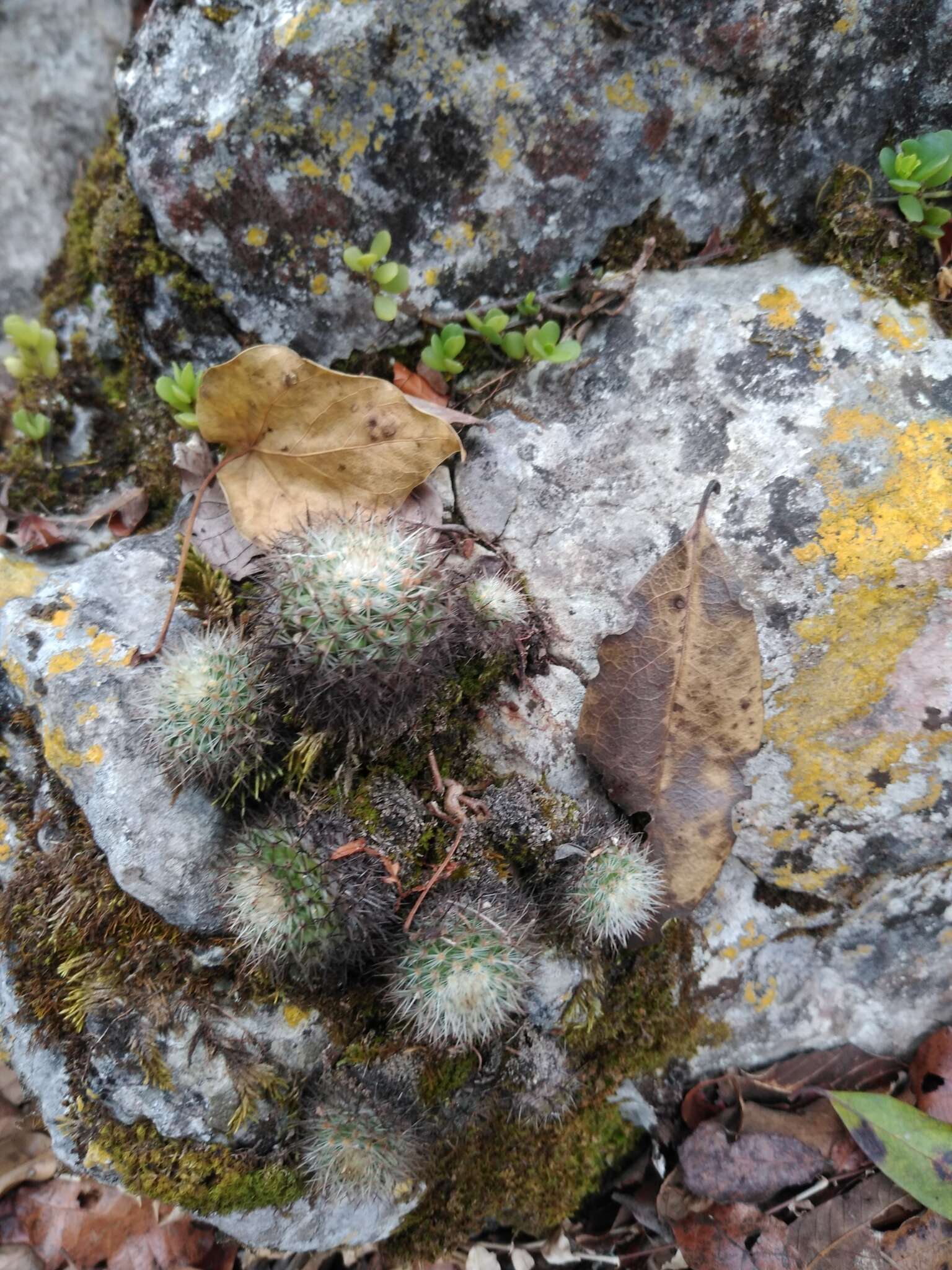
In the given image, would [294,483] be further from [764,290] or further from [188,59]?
[764,290]

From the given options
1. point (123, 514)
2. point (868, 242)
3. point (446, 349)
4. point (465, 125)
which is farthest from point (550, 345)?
point (123, 514)

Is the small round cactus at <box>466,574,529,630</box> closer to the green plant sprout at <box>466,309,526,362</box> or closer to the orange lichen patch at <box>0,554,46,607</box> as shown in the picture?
the green plant sprout at <box>466,309,526,362</box>

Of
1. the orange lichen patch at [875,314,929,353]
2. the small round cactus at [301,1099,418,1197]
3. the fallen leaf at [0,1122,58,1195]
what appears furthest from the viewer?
the fallen leaf at [0,1122,58,1195]

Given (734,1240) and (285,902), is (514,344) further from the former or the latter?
(734,1240)

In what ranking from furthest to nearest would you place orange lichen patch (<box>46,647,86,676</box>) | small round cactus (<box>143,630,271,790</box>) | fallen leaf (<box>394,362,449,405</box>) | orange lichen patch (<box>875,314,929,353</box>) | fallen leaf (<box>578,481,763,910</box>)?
1. fallen leaf (<box>394,362,449,405</box>)
2. orange lichen patch (<box>875,314,929,353</box>)
3. orange lichen patch (<box>46,647,86,676</box>)
4. fallen leaf (<box>578,481,763,910</box>)
5. small round cactus (<box>143,630,271,790</box>)

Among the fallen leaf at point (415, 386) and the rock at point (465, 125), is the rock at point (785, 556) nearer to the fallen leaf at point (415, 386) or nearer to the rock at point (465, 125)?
the fallen leaf at point (415, 386)

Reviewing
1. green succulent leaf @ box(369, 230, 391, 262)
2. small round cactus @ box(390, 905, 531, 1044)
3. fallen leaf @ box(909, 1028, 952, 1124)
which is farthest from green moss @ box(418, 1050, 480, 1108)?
green succulent leaf @ box(369, 230, 391, 262)

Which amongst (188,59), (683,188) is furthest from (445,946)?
(188,59)
